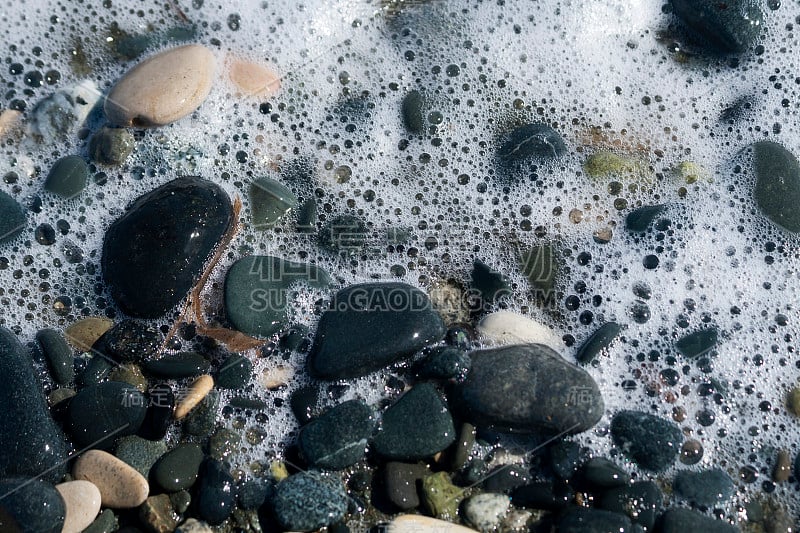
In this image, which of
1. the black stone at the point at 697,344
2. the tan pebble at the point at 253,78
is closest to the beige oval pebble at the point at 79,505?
the tan pebble at the point at 253,78

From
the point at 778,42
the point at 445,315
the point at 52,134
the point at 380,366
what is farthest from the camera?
the point at 778,42

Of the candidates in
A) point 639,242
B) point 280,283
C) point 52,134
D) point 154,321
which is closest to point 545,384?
point 639,242

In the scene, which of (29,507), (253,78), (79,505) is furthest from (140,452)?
(253,78)

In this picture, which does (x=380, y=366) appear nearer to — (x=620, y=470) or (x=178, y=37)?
(x=620, y=470)

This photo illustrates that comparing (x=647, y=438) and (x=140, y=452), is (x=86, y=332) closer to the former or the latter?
(x=140, y=452)

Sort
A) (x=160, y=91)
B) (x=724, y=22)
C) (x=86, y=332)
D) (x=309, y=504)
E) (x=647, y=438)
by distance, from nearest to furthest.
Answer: (x=309, y=504), (x=647, y=438), (x=86, y=332), (x=160, y=91), (x=724, y=22)

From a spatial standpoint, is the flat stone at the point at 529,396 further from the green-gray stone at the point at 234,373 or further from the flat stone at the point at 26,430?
the flat stone at the point at 26,430
